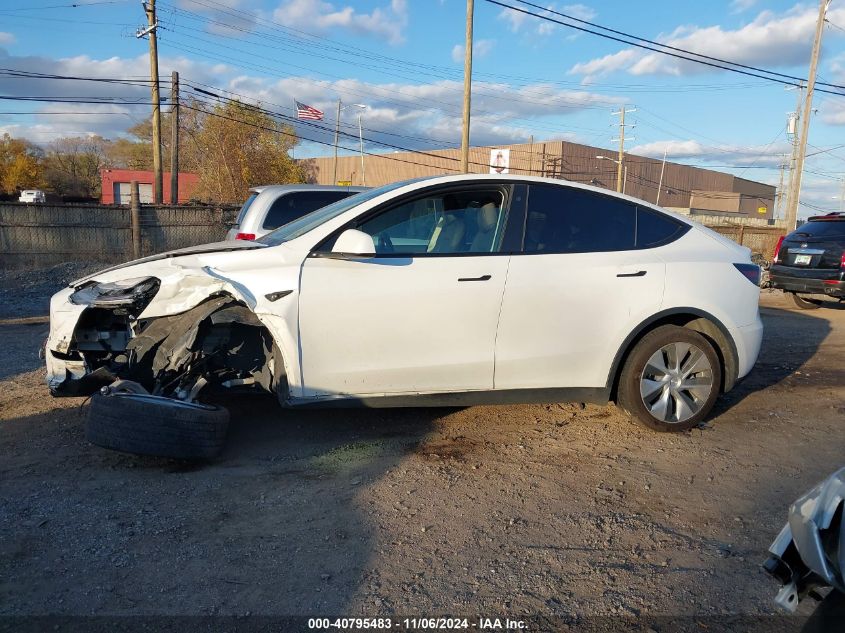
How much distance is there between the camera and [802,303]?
486 inches

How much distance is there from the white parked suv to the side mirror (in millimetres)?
11

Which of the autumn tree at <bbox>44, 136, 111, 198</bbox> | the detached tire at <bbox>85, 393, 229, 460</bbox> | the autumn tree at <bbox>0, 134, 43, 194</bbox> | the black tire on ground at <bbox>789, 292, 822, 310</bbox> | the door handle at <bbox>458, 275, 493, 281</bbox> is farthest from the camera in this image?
the autumn tree at <bbox>44, 136, 111, 198</bbox>

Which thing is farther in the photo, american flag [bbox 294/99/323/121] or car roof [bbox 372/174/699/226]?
american flag [bbox 294/99/323/121]

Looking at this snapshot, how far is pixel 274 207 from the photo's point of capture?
8703 mm

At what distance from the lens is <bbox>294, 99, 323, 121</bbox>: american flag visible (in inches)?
1491

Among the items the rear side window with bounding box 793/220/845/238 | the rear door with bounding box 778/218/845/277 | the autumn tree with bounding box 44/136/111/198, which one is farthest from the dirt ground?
the autumn tree with bounding box 44/136/111/198

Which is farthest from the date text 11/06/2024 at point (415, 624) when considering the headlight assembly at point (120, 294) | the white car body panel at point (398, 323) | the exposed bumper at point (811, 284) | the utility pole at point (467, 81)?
the utility pole at point (467, 81)

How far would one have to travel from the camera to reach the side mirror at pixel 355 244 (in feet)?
14.1

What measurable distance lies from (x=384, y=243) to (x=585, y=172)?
6116 centimetres

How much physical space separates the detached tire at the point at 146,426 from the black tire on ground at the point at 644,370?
2.89 metres

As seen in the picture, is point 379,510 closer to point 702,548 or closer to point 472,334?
point 472,334

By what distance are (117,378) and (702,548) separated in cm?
364

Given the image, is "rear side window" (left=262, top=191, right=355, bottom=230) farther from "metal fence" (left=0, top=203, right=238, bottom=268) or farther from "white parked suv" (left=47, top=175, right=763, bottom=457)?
"metal fence" (left=0, top=203, right=238, bottom=268)

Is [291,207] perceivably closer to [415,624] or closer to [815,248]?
[415,624]
